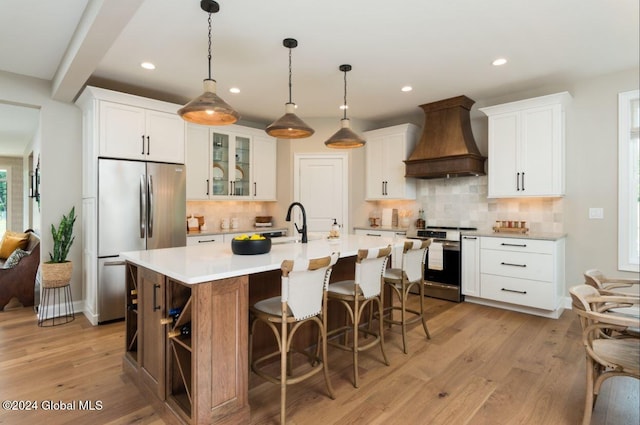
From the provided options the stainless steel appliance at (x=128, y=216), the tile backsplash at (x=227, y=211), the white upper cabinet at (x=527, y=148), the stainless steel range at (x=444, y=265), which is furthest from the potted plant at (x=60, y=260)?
the white upper cabinet at (x=527, y=148)

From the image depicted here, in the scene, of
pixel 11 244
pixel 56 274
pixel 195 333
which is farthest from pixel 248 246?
pixel 11 244

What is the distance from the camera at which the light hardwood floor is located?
204 centimetres

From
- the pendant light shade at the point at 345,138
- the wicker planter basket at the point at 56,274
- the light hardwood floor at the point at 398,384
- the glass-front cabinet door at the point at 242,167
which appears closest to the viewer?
the light hardwood floor at the point at 398,384

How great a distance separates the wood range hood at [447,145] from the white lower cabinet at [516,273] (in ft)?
3.17

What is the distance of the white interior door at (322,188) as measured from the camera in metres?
5.46

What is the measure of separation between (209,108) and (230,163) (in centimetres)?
302

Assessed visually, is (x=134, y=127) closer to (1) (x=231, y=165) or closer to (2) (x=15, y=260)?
(1) (x=231, y=165)

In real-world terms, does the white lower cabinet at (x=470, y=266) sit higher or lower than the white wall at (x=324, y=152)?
lower

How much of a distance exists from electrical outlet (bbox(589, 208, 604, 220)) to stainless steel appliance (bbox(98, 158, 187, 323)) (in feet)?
15.7

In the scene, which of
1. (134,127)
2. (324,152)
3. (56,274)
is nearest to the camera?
(56,274)

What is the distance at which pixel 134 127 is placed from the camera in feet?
12.5

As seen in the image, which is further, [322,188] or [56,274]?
[322,188]

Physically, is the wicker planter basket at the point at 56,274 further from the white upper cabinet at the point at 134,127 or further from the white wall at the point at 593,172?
the white wall at the point at 593,172

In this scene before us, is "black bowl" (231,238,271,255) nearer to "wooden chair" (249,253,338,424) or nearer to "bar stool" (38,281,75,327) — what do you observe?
"wooden chair" (249,253,338,424)
